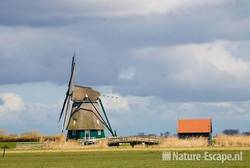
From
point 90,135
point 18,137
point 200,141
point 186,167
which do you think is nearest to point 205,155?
point 186,167

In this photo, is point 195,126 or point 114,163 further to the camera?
point 195,126

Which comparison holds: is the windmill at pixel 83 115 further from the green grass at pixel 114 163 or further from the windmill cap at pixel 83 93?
the green grass at pixel 114 163

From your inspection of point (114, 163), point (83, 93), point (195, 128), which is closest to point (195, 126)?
point (195, 128)

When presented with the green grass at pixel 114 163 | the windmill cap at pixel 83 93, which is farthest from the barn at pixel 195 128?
the green grass at pixel 114 163

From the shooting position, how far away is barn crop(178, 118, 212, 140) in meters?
86.7

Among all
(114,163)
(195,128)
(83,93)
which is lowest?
(114,163)

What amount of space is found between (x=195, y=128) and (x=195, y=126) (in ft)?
1.10

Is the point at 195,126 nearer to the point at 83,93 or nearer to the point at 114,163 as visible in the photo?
the point at 83,93

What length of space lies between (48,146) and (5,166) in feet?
120

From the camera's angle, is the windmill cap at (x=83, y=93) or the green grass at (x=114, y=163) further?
the windmill cap at (x=83, y=93)

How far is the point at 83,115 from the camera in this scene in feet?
282

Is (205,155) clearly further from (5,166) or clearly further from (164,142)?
(164,142)

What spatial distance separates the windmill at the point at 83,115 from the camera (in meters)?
86.2

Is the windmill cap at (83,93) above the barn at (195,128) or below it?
above
